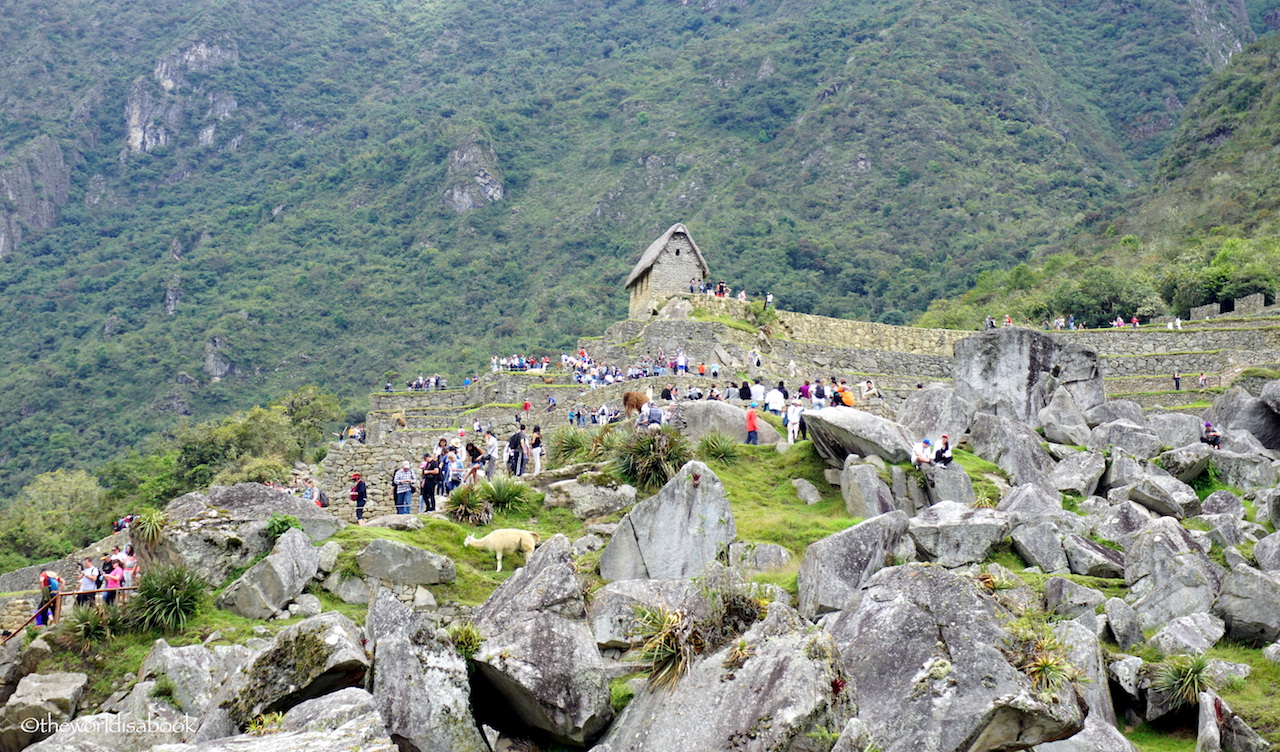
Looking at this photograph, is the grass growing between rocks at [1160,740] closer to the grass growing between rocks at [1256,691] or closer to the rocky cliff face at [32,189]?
the grass growing between rocks at [1256,691]

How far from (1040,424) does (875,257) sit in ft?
255

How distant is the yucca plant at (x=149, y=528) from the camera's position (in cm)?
2044

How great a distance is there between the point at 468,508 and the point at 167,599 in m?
6.27

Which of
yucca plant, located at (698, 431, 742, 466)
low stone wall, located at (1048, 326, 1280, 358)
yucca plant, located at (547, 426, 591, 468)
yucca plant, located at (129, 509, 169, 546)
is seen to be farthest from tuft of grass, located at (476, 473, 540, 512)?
low stone wall, located at (1048, 326, 1280, 358)

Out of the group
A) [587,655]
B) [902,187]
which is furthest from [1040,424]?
[902,187]

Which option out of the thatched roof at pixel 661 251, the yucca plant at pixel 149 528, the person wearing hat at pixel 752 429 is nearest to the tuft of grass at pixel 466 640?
the yucca plant at pixel 149 528

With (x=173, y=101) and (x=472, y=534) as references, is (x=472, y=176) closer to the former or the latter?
(x=173, y=101)

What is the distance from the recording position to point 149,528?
20.5 m

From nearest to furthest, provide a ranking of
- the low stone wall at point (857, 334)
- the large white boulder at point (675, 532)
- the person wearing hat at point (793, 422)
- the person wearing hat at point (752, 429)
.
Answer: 1. the large white boulder at point (675, 532)
2. the person wearing hat at point (752, 429)
3. the person wearing hat at point (793, 422)
4. the low stone wall at point (857, 334)

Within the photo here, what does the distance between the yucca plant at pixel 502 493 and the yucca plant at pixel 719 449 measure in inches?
176

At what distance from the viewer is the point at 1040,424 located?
3247cm

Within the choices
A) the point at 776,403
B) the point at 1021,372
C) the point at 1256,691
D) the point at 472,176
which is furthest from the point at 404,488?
the point at 472,176

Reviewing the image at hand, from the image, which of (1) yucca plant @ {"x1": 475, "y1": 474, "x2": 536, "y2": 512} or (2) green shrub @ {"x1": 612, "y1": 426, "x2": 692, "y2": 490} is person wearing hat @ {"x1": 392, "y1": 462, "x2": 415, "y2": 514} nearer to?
(1) yucca plant @ {"x1": 475, "y1": 474, "x2": 536, "y2": 512}

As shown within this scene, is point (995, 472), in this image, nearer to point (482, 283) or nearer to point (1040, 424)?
point (1040, 424)
